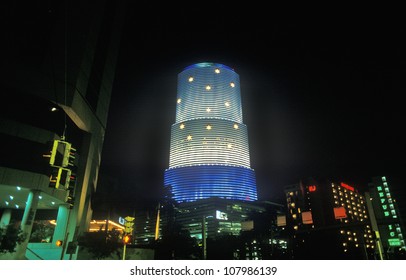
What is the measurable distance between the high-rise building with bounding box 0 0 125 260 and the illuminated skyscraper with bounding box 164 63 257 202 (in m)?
117

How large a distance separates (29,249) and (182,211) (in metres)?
125

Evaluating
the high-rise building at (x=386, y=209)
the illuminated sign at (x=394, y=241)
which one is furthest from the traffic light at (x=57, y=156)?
the illuminated sign at (x=394, y=241)

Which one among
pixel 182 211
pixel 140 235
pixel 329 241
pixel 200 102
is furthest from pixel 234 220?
pixel 329 241

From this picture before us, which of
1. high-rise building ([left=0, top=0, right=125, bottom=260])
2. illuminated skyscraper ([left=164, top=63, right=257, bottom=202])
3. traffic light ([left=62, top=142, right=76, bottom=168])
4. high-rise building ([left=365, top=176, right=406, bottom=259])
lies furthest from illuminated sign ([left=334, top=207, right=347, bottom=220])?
illuminated skyscraper ([left=164, top=63, right=257, bottom=202])

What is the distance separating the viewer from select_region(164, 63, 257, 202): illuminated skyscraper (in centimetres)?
15938

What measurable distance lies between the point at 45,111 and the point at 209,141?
134 meters

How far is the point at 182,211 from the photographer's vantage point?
154 m

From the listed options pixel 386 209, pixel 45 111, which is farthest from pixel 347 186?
pixel 45 111

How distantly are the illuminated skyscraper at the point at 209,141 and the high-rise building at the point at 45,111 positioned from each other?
116991 millimetres

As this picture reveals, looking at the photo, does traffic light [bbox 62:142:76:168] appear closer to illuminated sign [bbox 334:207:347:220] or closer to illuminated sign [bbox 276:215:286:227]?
illuminated sign [bbox 276:215:286:227]

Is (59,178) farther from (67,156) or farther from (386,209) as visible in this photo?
(386,209)

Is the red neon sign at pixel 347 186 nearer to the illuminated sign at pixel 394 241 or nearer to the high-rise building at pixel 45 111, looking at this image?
the illuminated sign at pixel 394 241

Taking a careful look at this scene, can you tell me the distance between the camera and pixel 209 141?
546 feet
